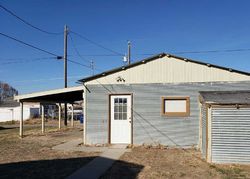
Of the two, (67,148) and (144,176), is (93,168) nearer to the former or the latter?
(144,176)

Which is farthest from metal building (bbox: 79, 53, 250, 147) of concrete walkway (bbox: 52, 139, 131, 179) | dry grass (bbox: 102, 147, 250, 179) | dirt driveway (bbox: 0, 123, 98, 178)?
dirt driveway (bbox: 0, 123, 98, 178)

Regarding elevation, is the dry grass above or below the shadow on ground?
above

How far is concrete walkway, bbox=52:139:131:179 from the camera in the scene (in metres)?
9.98

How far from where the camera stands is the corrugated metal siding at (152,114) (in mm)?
15148

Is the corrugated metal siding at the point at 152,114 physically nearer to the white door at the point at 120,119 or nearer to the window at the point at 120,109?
the white door at the point at 120,119

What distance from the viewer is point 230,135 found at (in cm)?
1154

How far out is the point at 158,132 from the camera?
15.4 metres

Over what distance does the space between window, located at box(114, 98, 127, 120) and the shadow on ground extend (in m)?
3.61

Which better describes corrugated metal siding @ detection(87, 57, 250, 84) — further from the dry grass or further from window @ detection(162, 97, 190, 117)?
the dry grass

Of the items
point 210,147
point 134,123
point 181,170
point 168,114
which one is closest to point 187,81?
point 168,114

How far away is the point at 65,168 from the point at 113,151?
11.4 feet

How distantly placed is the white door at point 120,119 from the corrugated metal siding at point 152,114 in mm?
249

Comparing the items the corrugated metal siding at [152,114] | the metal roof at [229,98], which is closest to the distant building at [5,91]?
the corrugated metal siding at [152,114]

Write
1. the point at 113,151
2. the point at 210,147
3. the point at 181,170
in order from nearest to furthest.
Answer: the point at 181,170 → the point at 210,147 → the point at 113,151
